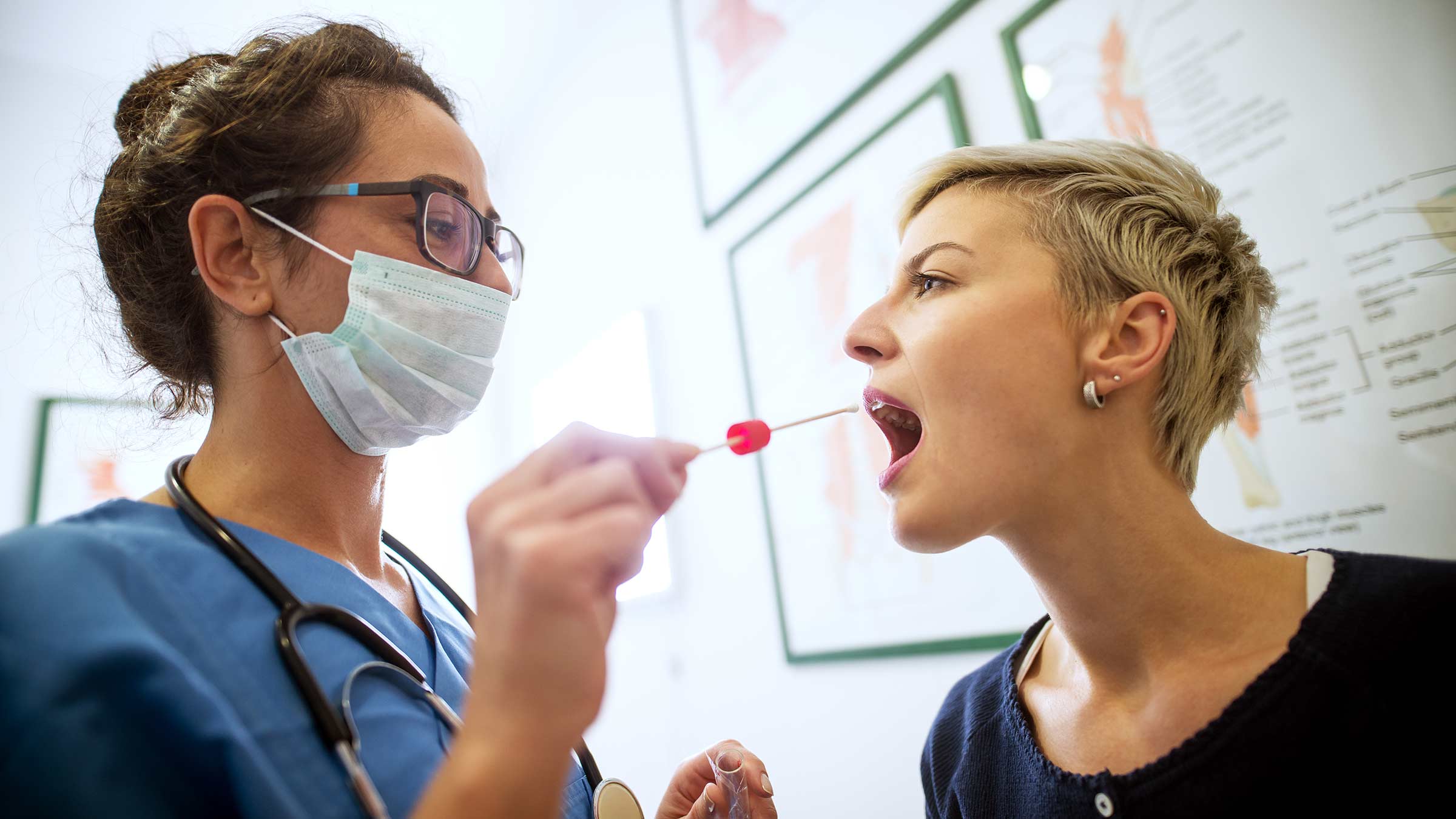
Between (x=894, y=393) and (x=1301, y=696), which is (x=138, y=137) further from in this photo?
(x=1301, y=696)

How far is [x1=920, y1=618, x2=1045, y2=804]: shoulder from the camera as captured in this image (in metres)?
1.01

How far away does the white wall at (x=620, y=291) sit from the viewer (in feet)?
5.54

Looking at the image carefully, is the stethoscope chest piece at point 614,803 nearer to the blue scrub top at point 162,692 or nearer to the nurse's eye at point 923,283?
the blue scrub top at point 162,692

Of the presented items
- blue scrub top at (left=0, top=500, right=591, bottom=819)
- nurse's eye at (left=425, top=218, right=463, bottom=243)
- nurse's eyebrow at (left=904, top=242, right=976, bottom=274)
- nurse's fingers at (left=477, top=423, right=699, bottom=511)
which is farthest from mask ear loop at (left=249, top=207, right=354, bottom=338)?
nurse's eyebrow at (left=904, top=242, right=976, bottom=274)

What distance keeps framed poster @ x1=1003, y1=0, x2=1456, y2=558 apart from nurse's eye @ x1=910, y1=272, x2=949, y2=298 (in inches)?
19.7

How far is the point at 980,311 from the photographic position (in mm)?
906

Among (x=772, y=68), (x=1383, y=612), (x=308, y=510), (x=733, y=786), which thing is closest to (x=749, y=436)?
(x=733, y=786)

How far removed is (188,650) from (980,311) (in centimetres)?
86

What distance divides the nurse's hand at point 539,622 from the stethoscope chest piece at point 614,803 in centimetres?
41

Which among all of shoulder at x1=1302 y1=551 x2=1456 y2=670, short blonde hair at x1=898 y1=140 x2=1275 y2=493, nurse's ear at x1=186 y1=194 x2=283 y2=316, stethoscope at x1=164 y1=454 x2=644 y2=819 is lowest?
shoulder at x1=1302 y1=551 x2=1456 y2=670

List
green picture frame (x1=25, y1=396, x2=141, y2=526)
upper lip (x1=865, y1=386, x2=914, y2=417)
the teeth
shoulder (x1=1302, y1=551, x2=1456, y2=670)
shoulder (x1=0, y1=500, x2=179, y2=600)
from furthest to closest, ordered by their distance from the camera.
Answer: green picture frame (x1=25, y1=396, x2=141, y2=526)
the teeth
upper lip (x1=865, y1=386, x2=914, y2=417)
shoulder (x1=1302, y1=551, x2=1456, y2=670)
shoulder (x1=0, y1=500, x2=179, y2=600)

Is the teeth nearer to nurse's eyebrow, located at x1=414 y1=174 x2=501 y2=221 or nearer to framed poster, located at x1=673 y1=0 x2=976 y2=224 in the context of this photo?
nurse's eyebrow, located at x1=414 y1=174 x2=501 y2=221

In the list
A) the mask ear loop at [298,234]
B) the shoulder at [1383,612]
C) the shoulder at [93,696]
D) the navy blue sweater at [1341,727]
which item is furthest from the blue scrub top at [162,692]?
the shoulder at [1383,612]

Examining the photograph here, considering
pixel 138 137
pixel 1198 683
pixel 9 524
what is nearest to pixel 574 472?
pixel 1198 683
